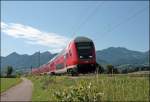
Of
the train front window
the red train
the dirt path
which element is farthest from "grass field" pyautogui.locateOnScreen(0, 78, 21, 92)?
the train front window

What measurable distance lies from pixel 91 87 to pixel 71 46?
23.6 meters

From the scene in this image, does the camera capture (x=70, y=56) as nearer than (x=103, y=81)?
No

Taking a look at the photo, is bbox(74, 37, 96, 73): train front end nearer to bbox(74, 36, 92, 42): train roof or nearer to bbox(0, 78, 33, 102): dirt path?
bbox(74, 36, 92, 42): train roof

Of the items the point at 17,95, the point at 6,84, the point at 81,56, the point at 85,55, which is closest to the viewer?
the point at 17,95

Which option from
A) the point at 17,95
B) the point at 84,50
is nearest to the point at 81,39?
the point at 84,50

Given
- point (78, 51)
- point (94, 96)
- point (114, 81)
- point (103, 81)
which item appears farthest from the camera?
point (78, 51)

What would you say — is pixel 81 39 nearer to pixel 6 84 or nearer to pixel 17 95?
pixel 17 95

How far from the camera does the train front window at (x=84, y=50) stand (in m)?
32.9

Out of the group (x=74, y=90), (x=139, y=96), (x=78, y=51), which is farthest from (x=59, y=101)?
(x=78, y=51)

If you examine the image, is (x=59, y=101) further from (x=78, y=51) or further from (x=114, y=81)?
(x=78, y=51)

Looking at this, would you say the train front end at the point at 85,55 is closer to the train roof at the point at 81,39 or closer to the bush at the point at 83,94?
the train roof at the point at 81,39

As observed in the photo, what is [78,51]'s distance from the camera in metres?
32.9

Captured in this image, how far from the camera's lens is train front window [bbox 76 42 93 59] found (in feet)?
108

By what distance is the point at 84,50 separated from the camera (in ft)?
109
